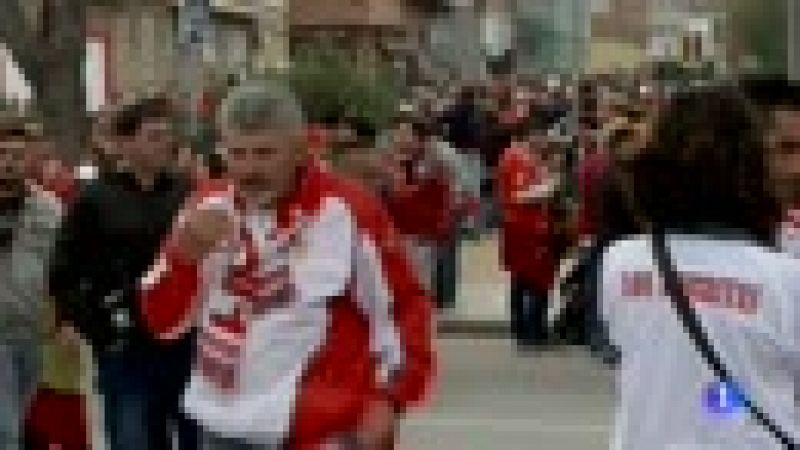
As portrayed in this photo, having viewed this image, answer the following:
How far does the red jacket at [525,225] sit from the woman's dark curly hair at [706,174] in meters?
11.9

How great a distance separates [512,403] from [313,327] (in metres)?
8.92

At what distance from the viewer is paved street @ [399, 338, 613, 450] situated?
13727 mm

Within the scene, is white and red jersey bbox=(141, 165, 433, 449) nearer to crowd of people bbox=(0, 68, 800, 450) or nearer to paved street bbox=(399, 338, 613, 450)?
crowd of people bbox=(0, 68, 800, 450)

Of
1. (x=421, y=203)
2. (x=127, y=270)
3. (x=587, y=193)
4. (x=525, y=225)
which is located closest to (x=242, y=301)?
(x=127, y=270)

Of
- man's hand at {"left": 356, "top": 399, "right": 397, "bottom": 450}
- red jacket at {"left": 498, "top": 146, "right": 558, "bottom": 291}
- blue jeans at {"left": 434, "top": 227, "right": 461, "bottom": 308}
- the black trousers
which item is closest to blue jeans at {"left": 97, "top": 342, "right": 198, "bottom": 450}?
man's hand at {"left": 356, "top": 399, "right": 397, "bottom": 450}

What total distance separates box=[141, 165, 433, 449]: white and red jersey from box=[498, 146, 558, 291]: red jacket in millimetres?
10470

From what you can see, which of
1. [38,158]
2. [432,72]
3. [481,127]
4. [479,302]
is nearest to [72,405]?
[38,158]

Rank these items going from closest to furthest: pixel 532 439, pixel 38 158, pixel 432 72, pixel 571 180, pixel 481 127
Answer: pixel 38 158
pixel 532 439
pixel 571 180
pixel 481 127
pixel 432 72

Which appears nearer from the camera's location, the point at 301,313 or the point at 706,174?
the point at 706,174

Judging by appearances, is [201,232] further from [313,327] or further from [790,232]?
[790,232]

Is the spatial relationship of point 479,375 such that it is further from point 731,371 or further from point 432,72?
point 432,72

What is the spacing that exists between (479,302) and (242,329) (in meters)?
14.7

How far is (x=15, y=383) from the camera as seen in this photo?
8758 mm

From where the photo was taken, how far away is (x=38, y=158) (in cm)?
904
